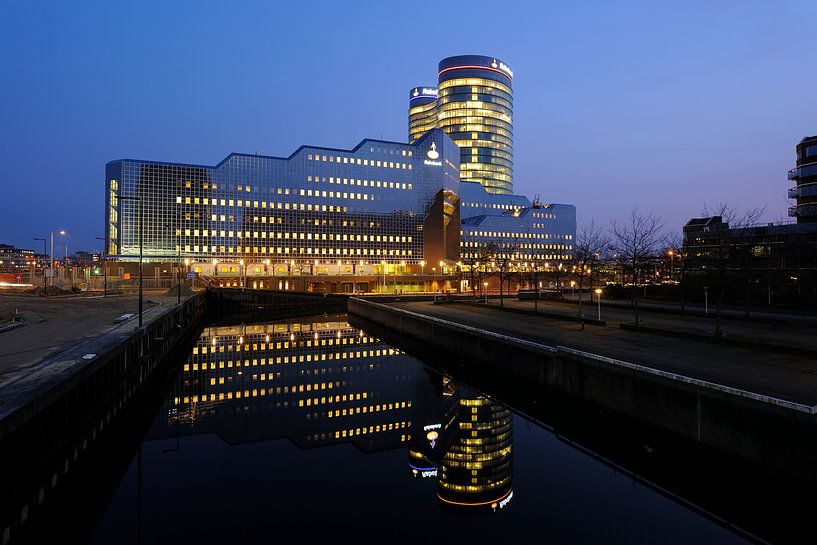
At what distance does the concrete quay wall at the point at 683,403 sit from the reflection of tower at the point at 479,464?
363 cm

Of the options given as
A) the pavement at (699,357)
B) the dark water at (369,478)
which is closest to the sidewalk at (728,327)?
the pavement at (699,357)

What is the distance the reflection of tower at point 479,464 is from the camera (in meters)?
16.1

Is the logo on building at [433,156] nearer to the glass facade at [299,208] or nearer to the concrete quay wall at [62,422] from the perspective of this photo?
the glass facade at [299,208]

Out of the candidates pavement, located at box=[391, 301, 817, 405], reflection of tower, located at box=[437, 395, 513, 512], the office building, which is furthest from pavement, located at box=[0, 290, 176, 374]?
the office building

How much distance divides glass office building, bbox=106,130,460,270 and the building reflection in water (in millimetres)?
98955

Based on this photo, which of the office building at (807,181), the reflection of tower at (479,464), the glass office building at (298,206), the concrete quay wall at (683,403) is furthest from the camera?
the glass office building at (298,206)

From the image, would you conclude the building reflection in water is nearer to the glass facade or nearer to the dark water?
the dark water

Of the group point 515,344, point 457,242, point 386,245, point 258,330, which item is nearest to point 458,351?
point 515,344

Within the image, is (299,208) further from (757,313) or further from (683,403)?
(683,403)

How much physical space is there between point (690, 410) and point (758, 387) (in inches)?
111

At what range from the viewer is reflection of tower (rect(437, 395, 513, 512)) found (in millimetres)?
16109

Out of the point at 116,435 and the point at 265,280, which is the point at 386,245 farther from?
the point at 116,435

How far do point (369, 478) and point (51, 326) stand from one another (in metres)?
29.6

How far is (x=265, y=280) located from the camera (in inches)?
4862
